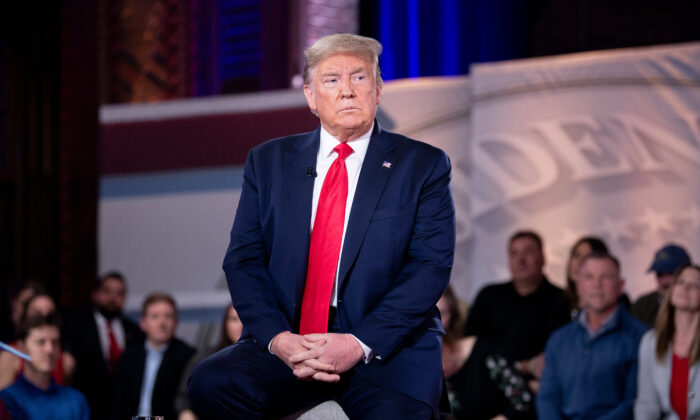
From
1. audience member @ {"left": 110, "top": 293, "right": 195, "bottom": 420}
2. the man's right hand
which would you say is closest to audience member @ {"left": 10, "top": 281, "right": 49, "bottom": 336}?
audience member @ {"left": 110, "top": 293, "right": 195, "bottom": 420}

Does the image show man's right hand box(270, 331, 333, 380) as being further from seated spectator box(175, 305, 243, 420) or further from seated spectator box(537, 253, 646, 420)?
seated spectator box(175, 305, 243, 420)

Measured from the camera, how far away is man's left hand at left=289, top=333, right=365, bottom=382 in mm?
2015

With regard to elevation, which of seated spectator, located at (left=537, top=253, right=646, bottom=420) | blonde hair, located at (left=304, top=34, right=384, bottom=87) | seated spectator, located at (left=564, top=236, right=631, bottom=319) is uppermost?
blonde hair, located at (left=304, top=34, right=384, bottom=87)

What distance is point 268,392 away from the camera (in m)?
2.05

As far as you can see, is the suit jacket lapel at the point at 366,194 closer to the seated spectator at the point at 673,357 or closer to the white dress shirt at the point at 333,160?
the white dress shirt at the point at 333,160

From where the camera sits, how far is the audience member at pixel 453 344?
4285mm

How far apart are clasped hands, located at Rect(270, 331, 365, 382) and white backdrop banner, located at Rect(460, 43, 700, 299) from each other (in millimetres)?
3735

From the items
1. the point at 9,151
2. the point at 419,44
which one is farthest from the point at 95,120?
the point at 419,44

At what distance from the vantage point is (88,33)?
7.29m

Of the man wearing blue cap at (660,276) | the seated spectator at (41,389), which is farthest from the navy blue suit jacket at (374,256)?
the man wearing blue cap at (660,276)

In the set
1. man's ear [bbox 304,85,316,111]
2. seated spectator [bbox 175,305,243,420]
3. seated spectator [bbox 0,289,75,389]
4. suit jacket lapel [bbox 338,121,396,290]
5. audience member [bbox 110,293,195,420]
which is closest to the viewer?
suit jacket lapel [bbox 338,121,396,290]

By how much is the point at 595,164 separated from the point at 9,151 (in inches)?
160

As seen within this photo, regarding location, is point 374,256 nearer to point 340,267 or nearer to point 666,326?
point 340,267

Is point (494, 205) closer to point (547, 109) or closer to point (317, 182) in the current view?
point (547, 109)
